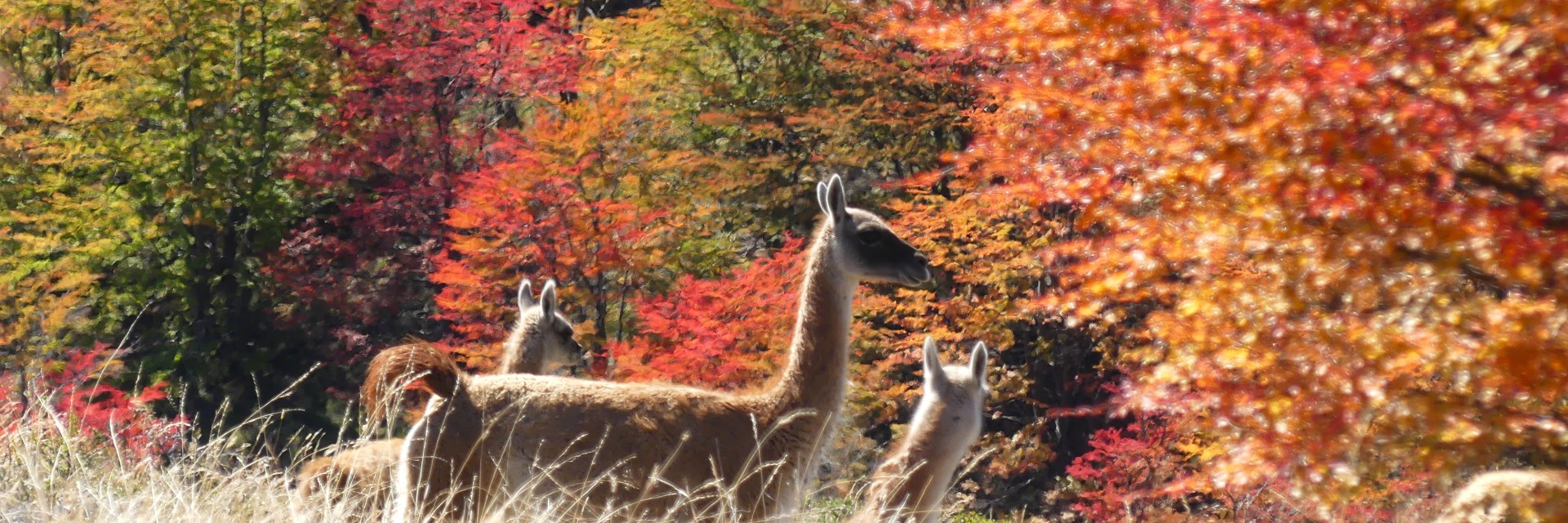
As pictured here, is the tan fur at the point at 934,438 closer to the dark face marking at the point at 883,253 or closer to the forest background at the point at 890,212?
the forest background at the point at 890,212

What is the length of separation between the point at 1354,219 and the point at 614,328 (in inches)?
441

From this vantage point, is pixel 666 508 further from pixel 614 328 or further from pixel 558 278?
pixel 614 328

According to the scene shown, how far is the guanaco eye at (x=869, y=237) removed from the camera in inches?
267

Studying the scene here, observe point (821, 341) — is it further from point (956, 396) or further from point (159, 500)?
point (159, 500)

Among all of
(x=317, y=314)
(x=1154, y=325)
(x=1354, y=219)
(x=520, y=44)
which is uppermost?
(x=1354, y=219)

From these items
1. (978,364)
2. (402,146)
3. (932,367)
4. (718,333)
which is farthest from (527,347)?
(402,146)

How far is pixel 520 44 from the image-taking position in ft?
58.5

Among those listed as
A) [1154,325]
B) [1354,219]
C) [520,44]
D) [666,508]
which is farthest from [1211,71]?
[520,44]

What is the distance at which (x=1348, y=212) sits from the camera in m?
4.53

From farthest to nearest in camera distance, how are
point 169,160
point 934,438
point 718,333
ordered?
point 169,160, point 718,333, point 934,438

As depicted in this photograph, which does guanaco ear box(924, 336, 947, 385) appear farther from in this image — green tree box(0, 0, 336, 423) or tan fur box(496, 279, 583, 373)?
green tree box(0, 0, 336, 423)

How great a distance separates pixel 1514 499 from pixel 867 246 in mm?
2920

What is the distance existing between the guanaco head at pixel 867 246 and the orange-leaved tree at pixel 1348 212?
121cm

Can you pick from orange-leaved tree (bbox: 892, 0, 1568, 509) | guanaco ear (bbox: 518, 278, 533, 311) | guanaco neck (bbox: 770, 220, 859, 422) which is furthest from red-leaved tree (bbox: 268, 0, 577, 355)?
orange-leaved tree (bbox: 892, 0, 1568, 509)
